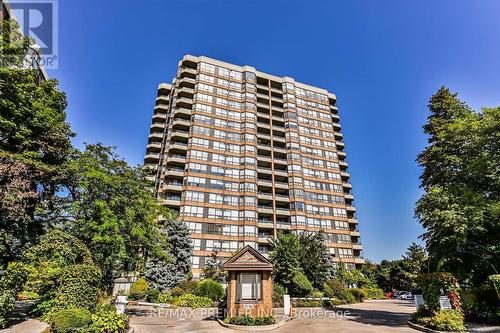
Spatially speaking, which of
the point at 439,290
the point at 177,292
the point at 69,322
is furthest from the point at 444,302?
the point at 177,292

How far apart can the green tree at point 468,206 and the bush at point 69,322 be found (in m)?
22.0

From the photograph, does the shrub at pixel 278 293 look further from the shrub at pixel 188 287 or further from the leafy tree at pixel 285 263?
the shrub at pixel 188 287

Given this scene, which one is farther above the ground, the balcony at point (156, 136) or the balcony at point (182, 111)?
the balcony at point (182, 111)

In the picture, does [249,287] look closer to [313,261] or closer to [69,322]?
[69,322]

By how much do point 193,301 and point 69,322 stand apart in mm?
19708

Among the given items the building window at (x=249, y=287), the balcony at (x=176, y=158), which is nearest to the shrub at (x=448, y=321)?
the building window at (x=249, y=287)

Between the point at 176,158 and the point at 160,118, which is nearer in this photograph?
the point at 176,158

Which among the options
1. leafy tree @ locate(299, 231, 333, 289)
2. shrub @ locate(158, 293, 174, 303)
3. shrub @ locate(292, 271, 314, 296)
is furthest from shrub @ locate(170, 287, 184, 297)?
leafy tree @ locate(299, 231, 333, 289)

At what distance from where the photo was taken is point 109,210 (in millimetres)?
21781

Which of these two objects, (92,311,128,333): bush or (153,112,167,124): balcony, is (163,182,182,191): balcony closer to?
(153,112,167,124): balcony

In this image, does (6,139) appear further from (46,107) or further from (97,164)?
(97,164)

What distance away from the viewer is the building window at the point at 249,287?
1869cm

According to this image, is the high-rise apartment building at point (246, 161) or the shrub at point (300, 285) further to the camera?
the high-rise apartment building at point (246, 161)

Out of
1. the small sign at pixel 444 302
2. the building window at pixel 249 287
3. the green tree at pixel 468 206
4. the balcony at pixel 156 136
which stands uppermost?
the balcony at pixel 156 136
